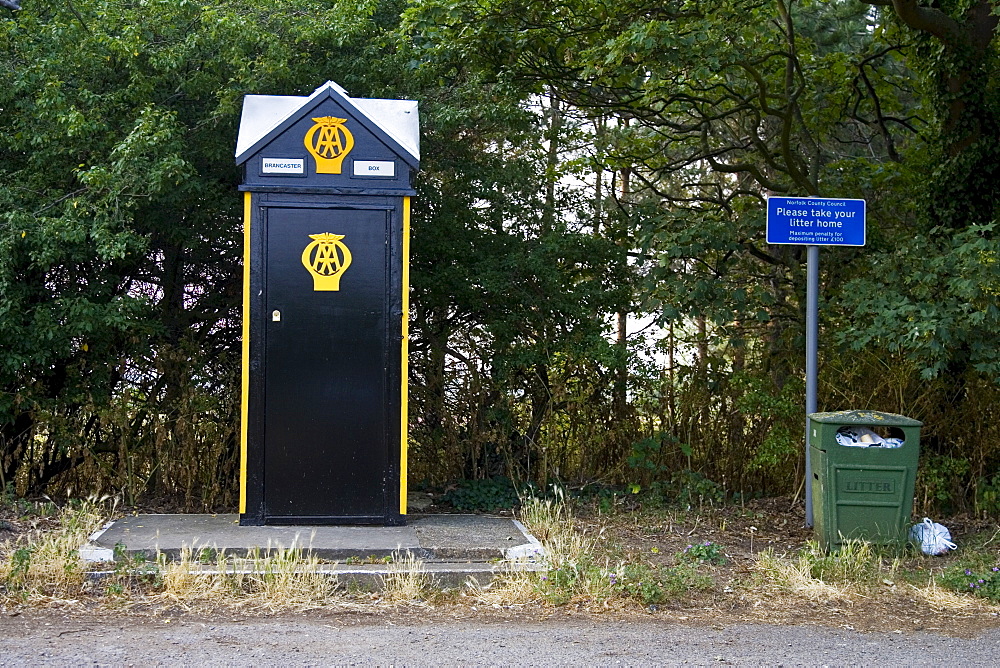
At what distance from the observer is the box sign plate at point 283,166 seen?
6461 mm

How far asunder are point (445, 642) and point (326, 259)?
287 centimetres

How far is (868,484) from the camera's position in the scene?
647cm

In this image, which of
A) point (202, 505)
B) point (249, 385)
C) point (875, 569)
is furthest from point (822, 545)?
point (202, 505)

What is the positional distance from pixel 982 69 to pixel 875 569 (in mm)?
4435

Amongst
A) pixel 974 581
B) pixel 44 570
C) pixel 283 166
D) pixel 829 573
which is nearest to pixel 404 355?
pixel 283 166

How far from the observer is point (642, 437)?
8.46 meters

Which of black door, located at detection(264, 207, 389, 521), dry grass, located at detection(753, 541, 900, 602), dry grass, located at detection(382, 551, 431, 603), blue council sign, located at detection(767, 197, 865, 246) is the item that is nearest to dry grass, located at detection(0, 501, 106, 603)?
black door, located at detection(264, 207, 389, 521)

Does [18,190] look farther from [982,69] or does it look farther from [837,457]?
[982,69]

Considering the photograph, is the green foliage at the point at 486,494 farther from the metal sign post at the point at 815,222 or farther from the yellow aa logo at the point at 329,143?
the yellow aa logo at the point at 329,143

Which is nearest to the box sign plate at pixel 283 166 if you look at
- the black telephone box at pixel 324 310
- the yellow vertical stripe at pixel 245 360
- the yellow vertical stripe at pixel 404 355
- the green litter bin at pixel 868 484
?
the black telephone box at pixel 324 310

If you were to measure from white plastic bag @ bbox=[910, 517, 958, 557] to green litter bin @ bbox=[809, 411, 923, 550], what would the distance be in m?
0.36

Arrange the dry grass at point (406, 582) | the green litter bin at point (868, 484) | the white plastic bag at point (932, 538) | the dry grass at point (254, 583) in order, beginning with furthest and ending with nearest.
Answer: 1. the white plastic bag at point (932, 538)
2. the green litter bin at point (868, 484)
3. the dry grass at point (406, 582)
4. the dry grass at point (254, 583)

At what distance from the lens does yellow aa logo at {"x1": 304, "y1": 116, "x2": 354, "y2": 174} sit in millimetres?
6527

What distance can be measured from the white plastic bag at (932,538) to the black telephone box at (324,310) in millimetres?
3738
